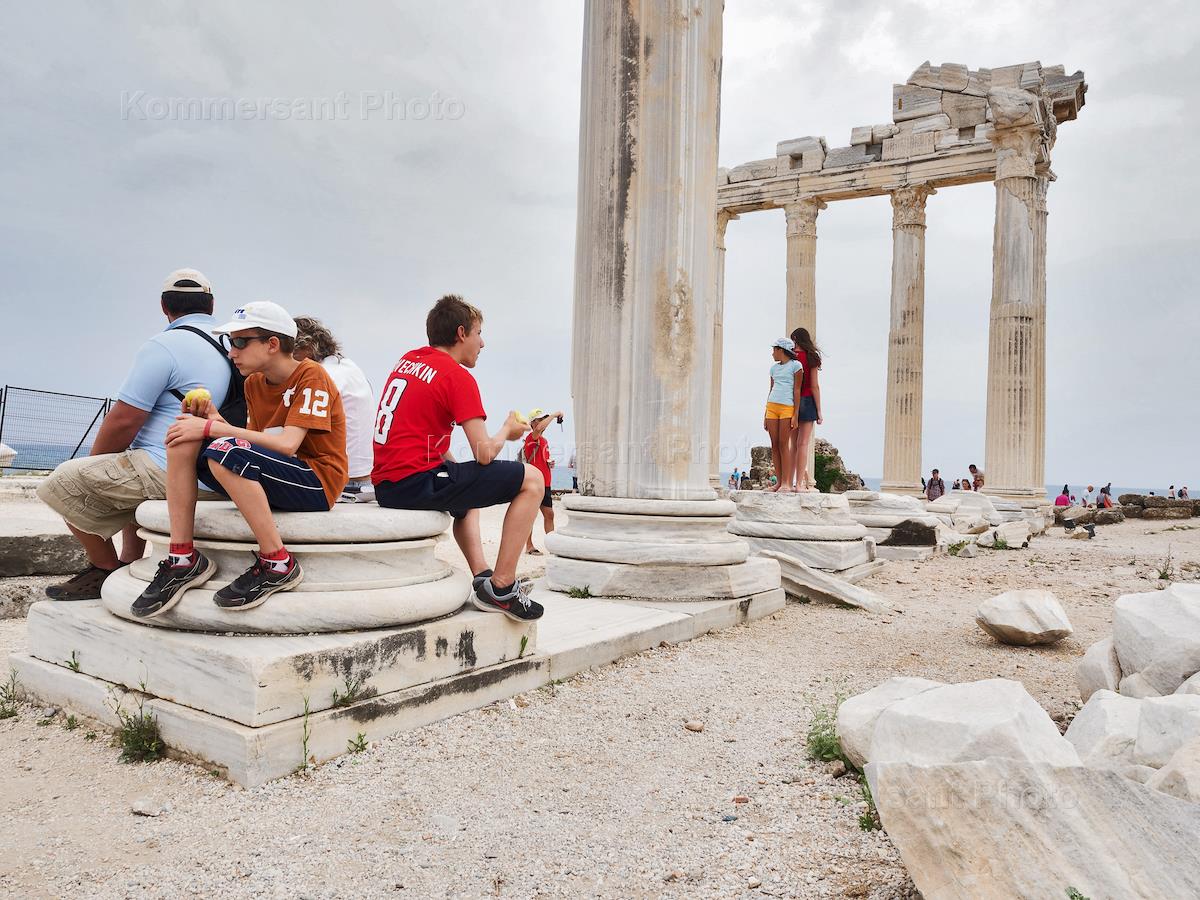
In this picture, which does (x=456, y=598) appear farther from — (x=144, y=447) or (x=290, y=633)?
→ (x=144, y=447)

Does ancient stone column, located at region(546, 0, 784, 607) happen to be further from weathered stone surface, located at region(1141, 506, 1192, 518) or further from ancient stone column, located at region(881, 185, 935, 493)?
weathered stone surface, located at region(1141, 506, 1192, 518)

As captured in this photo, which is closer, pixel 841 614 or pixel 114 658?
pixel 114 658

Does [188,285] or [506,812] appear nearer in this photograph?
[506,812]

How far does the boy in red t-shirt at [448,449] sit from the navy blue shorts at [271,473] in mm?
447

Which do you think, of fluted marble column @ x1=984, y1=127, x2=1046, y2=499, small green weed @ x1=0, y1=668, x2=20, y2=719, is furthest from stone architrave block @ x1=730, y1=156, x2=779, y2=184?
small green weed @ x1=0, y1=668, x2=20, y2=719

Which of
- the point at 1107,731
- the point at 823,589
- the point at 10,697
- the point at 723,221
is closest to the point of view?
the point at 1107,731

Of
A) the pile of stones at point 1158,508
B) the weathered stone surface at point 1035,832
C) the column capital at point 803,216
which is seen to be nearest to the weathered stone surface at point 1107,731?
the weathered stone surface at point 1035,832

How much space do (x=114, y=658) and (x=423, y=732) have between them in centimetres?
132

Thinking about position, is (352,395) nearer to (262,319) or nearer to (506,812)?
(262,319)

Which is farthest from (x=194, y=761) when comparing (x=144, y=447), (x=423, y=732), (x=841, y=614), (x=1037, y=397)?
(x=1037, y=397)

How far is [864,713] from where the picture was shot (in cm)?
310

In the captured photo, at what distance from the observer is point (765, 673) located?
4660mm

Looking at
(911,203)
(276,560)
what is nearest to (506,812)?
(276,560)

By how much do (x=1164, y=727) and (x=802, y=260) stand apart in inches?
831
